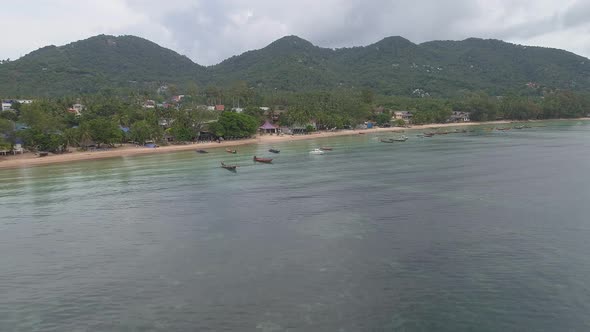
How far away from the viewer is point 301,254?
22.4 m

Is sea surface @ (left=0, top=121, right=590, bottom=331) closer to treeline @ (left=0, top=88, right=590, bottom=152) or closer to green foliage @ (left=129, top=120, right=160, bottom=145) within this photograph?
treeline @ (left=0, top=88, right=590, bottom=152)

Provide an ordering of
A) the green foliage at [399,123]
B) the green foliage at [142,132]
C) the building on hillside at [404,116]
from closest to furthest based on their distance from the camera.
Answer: the green foliage at [142,132]
the green foliage at [399,123]
the building on hillside at [404,116]

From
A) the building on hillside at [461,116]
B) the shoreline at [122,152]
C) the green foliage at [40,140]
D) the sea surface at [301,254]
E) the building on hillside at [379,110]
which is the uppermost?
the building on hillside at [379,110]

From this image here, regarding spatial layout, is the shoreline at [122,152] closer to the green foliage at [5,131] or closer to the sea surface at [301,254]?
the green foliage at [5,131]

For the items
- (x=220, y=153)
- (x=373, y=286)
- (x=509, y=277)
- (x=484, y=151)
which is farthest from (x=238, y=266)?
(x=484, y=151)

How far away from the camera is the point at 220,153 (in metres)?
72.2

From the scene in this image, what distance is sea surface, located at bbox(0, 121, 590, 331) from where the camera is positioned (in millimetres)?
16141

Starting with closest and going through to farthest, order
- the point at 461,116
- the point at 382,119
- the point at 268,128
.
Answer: the point at 268,128 < the point at 382,119 < the point at 461,116

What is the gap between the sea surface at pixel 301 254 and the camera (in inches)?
635

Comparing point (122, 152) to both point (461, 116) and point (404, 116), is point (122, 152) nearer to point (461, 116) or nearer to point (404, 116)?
point (404, 116)

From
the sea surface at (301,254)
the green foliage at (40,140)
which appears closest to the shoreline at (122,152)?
the green foliage at (40,140)

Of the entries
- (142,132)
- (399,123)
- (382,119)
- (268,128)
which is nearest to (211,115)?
(268,128)

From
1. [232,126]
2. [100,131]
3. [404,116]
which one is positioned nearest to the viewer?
[100,131]

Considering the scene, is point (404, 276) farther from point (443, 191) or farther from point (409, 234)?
point (443, 191)
